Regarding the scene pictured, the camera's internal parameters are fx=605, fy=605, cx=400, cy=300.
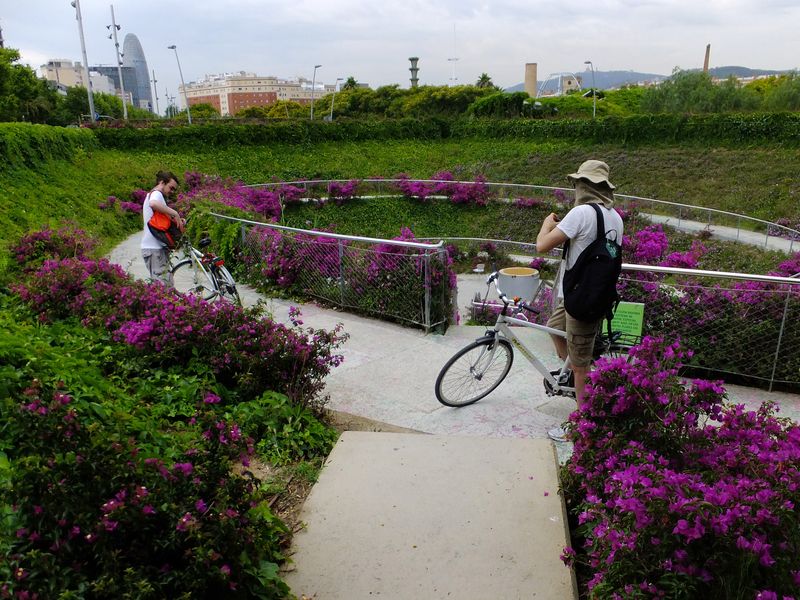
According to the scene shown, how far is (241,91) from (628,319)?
167199 mm

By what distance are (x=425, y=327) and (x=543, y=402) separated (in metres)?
2.20

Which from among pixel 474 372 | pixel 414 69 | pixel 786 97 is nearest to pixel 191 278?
pixel 474 372

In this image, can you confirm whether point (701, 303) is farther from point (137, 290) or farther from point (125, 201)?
point (125, 201)

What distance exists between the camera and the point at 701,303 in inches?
239

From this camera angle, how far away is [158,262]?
7469mm

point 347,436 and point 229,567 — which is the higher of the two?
point 229,567

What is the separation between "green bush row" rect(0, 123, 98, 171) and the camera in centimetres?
1538

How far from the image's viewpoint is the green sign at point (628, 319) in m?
5.60

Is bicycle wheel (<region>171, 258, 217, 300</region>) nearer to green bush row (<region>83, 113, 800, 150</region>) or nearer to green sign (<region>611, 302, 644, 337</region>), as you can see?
green sign (<region>611, 302, 644, 337</region>)

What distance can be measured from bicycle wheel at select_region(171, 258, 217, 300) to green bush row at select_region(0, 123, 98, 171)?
9.64m

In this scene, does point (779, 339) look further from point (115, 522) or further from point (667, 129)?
point (667, 129)

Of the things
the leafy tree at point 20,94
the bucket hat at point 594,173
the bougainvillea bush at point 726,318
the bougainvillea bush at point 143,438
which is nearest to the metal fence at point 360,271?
the bougainvillea bush at point 726,318

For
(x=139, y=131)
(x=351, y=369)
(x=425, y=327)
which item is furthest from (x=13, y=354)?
(x=139, y=131)

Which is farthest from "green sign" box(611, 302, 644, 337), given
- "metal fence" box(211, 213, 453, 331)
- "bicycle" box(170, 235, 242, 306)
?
"bicycle" box(170, 235, 242, 306)
